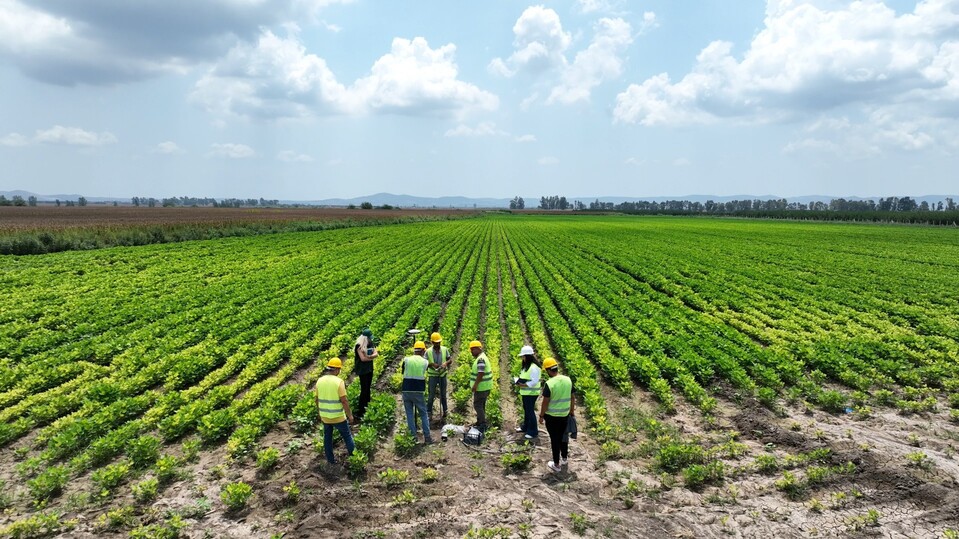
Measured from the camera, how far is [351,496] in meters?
7.18

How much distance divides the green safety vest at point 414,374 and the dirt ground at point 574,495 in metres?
1.23

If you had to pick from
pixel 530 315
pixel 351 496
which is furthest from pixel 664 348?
pixel 351 496

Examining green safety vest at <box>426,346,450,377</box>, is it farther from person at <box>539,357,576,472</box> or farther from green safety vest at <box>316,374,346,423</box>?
person at <box>539,357,576,472</box>

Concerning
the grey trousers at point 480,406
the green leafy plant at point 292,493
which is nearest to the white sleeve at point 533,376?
the grey trousers at point 480,406

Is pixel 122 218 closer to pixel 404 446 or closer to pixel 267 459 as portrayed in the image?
pixel 267 459

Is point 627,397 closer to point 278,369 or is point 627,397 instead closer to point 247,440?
point 247,440

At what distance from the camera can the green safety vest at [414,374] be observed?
8516mm

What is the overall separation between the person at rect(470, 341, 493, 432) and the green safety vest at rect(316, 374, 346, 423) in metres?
2.51

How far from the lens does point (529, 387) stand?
8.47 metres

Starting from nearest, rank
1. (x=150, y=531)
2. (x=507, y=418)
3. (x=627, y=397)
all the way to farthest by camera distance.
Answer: (x=150, y=531)
(x=507, y=418)
(x=627, y=397)

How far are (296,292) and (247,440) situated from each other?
Answer: 1375cm

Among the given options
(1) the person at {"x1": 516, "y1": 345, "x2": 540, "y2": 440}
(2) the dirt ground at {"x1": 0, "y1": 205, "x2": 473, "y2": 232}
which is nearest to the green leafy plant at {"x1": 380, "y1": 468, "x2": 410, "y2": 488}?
(1) the person at {"x1": 516, "y1": 345, "x2": 540, "y2": 440}

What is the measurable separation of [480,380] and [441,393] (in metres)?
1.37

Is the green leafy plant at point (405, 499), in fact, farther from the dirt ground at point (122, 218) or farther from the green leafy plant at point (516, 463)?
the dirt ground at point (122, 218)
